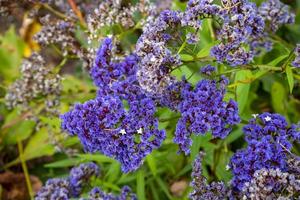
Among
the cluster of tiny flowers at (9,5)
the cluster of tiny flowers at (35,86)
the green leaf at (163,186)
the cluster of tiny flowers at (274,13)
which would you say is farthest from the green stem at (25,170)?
the cluster of tiny flowers at (274,13)

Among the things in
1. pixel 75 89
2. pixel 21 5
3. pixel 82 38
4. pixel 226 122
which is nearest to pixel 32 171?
pixel 75 89

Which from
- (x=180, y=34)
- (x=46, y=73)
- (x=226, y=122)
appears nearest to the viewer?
(x=226, y=122)

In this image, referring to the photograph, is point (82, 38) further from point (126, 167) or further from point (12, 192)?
point (126, 167)

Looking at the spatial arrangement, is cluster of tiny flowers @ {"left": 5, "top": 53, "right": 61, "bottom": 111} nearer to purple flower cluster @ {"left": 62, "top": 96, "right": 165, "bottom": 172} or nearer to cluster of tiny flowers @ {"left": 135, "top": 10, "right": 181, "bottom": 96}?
purple flower cluster @ {"left": 62, "top": 96, "right": 165, "bottom": 172}

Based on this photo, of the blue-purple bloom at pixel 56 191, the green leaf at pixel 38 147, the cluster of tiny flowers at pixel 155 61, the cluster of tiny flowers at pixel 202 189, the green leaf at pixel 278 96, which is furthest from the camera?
the green leaf at pixel 38 147

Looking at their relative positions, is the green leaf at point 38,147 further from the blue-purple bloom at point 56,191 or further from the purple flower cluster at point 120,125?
the purple flower cluster at point 120,125
